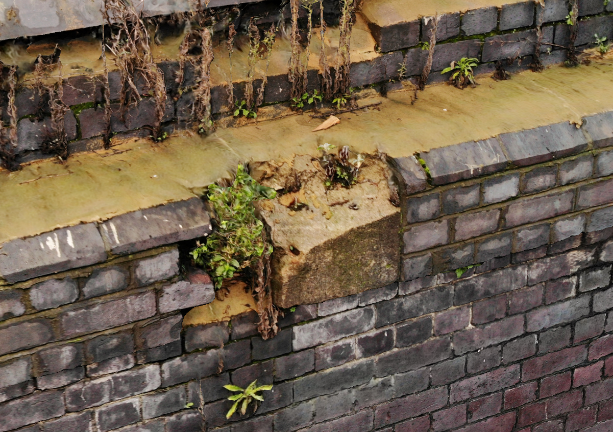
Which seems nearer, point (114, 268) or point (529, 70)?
point (114, 268)

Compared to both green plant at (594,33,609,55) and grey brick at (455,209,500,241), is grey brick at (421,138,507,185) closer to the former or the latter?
grey brick at (455,209,500,241)

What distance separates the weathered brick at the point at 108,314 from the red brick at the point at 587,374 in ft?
8.41

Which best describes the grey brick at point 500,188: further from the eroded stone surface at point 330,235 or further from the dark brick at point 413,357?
the dark brick at point 413,357

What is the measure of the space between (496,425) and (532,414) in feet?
0.81

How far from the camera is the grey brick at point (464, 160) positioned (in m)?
3.29

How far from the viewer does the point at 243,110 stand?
3.41 meters

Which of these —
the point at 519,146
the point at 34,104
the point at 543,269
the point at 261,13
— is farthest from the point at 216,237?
the point at 543,269

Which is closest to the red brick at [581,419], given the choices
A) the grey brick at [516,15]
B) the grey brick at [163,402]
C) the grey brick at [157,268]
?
the grey brick at [516,15]

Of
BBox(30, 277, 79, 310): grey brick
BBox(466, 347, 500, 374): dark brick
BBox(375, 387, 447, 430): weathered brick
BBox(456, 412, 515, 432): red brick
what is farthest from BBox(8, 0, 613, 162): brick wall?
BBox(456, 412, 515, 432): red brick

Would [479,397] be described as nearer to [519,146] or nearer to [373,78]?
[519,146]

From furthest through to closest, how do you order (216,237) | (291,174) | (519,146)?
1. (519,146)
2. (291,174)
3. (216,237)

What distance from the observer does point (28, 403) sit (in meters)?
2.85

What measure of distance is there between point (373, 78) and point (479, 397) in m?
1.76

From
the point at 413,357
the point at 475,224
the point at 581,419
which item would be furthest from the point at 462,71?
the point at 581,419
